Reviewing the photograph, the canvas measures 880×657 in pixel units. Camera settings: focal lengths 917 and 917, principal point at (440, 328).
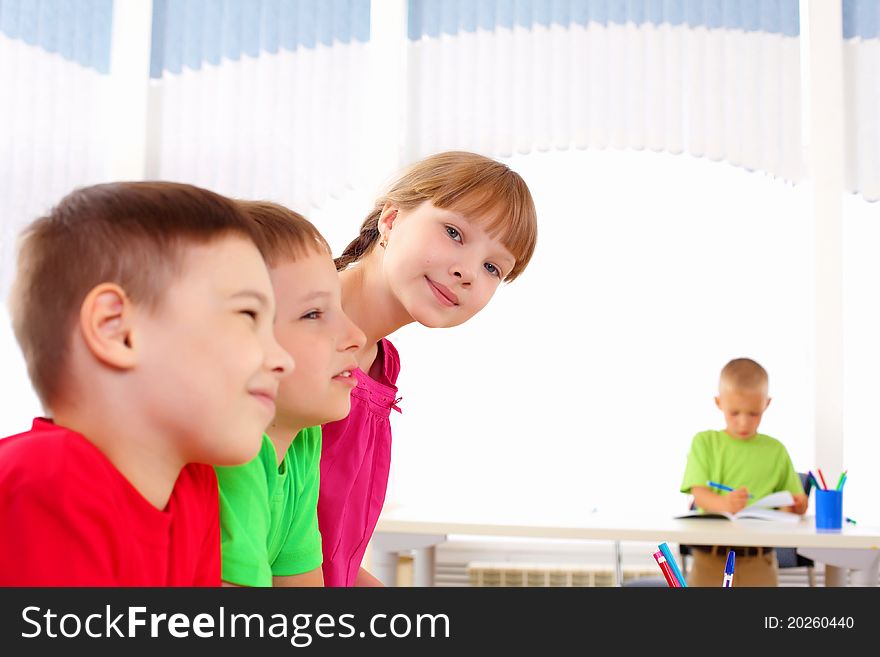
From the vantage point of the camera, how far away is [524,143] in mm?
3797

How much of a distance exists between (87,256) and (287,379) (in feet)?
0.80

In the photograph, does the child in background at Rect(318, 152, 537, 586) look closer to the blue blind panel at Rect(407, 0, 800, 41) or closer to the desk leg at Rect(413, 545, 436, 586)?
the desk leg at Rect(413, 545, 436, 586)

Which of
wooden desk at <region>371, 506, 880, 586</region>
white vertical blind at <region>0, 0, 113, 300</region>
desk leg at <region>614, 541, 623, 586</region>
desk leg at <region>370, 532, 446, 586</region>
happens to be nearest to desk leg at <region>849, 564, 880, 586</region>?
wooden desk at <region>371, 506, 880, 586</region>

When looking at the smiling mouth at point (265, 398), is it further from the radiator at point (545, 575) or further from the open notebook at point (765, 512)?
the radiator at point (545, 575)

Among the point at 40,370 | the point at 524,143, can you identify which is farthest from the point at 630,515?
the point at 40,370

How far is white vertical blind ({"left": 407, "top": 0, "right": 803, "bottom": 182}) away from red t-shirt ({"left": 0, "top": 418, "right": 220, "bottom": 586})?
334cm

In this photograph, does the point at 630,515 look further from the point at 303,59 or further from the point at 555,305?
the point at 303,59

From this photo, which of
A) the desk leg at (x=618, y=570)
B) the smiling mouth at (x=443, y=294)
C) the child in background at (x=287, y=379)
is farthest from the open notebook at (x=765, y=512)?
the child in background at (x=287, y=379)

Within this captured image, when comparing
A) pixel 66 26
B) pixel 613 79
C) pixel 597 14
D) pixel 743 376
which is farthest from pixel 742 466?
pixel 66 26

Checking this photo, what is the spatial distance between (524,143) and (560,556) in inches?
66.9

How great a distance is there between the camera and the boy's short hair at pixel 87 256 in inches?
24.0

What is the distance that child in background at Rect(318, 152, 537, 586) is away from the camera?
1207mm

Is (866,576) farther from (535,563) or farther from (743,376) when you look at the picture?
(535,563)

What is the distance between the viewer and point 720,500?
9.59ft
